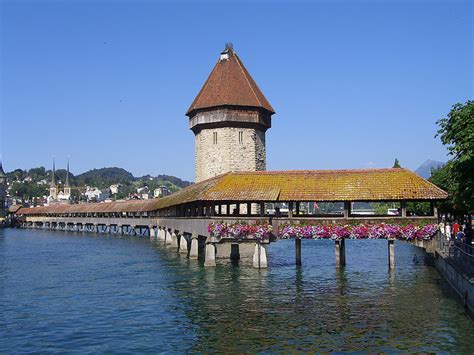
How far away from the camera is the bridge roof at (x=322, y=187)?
25.5 m

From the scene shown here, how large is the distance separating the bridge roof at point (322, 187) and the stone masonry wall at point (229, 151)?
547 inches

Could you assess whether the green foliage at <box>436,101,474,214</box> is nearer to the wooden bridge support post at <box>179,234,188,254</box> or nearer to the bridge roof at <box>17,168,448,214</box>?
the bridge roof at <box>17,168,448,214</box>

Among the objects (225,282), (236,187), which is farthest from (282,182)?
(225,282)

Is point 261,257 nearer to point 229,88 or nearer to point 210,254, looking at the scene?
point 210,254

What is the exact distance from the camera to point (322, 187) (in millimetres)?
26938

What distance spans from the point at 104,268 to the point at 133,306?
12.0 metres

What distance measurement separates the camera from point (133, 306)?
19.1 metres

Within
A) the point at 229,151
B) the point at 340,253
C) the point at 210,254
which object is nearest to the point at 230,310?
the point at 210,254

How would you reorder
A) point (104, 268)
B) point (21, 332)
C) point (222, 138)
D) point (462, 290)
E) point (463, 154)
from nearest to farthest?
point (21, 332) → point (462, 290) → point (463, 154) → point (104, 268) → point (222, 138)

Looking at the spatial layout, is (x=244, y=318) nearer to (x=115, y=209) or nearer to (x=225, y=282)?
(x=225, y=282)

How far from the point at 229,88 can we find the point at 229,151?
5.11 m


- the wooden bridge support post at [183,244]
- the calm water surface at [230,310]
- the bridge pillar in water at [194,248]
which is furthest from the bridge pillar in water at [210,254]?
the wooden bridge support post at [183,244]

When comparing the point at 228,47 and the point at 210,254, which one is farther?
the point at 228,47

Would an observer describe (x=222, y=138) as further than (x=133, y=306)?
Yes
